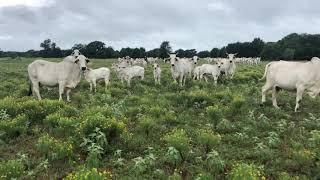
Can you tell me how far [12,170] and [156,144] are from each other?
13.3 feet

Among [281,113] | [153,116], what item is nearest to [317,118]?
[281,113]

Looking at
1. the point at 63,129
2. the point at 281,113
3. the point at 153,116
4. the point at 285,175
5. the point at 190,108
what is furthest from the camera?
the point at 190,108

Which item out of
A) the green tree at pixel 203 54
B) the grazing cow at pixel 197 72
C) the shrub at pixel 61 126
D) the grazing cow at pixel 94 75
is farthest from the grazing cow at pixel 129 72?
the green tree at pixel 203 54

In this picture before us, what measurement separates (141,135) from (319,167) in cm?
507

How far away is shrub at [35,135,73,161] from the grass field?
1.0 inches

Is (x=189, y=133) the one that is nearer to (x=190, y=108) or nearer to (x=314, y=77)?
(x=190, y=108)

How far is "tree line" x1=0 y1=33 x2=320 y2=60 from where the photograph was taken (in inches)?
4038

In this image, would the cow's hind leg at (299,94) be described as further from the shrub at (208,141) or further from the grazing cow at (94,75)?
the grazing cow at (94,75)

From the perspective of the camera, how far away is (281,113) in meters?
16.8

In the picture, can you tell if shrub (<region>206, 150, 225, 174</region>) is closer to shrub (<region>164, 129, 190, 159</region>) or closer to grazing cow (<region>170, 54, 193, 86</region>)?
shrub (<region>164, 129, 190, 159</region>)

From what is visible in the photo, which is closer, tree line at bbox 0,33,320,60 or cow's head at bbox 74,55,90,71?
cow's head at bbox 74,55,90,71

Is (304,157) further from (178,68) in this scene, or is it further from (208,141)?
(178,68)

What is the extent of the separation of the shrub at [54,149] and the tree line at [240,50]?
80972 mm

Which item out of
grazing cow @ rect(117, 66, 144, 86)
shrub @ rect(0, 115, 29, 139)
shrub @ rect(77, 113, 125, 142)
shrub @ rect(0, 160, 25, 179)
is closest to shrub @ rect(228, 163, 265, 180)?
shrub @ rect(77, 113, 125, 142)
